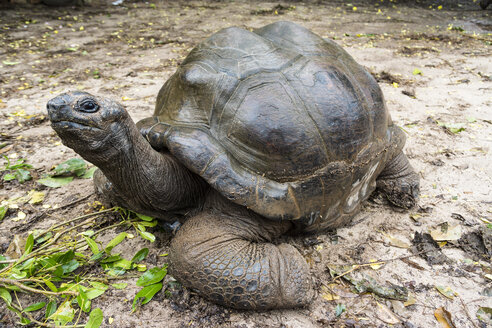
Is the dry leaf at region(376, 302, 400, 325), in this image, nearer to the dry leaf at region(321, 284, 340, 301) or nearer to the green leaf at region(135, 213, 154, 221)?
the dry leaf at region(321, 284, 340, 301)

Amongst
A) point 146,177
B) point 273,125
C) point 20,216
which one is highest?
point 273,125

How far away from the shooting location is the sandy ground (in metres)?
2.14

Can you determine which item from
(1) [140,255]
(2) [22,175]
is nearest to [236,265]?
(1) [140,255]

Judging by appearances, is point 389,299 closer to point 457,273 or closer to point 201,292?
point 457,273

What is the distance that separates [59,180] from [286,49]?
7.34 feet

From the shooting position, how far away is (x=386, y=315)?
6.90 feet

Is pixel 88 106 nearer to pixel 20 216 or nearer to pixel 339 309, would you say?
pixel 20 216

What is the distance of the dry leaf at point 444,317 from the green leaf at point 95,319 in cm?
189

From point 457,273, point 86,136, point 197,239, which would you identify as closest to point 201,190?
point 197,239

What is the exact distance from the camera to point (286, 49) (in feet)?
8.34

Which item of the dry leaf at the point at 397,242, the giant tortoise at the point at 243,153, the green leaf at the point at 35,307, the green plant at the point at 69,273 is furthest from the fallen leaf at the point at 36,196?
the dry leaf at the point at 397,242

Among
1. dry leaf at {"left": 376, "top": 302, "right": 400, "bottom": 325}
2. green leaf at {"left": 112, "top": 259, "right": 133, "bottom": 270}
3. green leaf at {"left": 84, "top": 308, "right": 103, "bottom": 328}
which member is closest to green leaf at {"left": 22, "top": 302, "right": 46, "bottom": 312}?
green leaf at {"left": 84, "top": 308, "right": 103, "bottom": 328}

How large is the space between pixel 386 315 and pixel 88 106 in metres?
2.02

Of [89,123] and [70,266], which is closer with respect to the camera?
[89,123]
